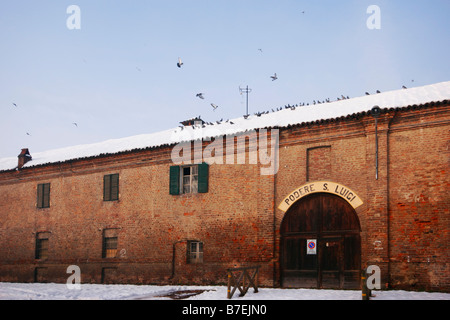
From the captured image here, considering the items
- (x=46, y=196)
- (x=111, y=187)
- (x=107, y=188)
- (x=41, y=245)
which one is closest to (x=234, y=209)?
(x=111, y=187)

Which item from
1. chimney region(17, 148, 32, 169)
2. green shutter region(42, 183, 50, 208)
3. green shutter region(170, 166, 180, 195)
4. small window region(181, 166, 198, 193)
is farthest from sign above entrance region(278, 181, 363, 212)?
chimney region(17, 148, 32, 169)

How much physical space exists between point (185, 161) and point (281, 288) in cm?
677

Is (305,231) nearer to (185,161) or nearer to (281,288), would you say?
(281,288)

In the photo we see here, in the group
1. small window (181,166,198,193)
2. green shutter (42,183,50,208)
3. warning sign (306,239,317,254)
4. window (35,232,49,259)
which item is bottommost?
window (35,232,49,259)

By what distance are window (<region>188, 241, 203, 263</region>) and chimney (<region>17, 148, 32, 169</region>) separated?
11.9 m

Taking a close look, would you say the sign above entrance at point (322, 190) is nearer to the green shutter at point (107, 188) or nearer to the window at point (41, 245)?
the green shutter at point (107, 188)

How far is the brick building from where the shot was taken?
651 inches

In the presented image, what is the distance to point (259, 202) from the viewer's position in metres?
19.6

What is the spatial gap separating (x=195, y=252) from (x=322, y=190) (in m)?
6.29

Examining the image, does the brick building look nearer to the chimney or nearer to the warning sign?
the warning sign

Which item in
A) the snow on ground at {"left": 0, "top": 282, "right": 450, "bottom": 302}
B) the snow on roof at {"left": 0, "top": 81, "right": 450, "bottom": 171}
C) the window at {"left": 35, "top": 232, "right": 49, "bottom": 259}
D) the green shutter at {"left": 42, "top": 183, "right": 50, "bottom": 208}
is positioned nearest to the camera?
the snow on ground at {"left": 0, "top": 282, "right": 450, "bottom": 302}

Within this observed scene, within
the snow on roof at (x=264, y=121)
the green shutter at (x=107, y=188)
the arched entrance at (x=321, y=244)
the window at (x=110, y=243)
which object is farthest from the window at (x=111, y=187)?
the arched entrance at (x=321, y=244)

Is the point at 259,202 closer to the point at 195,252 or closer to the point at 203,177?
the point at 203,177
